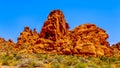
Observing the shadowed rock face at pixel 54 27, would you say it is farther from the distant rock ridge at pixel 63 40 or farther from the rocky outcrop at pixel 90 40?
the rocky outcrop at pixel 90 40

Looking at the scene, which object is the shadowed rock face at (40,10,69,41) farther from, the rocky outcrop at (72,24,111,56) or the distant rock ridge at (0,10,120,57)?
the rocky outcrop at (72,24,111,56)

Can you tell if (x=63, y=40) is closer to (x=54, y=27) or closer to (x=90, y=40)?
(x=54, y=27)

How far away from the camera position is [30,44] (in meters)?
90.4

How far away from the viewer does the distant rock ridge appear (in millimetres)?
79700

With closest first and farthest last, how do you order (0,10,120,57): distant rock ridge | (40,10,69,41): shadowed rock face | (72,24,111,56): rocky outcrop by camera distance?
1. (72,24,111,56): rocky outcrop
2. (0,10,120,57): distant rock ridge
3. (40,10,69,41): shadowed rock face

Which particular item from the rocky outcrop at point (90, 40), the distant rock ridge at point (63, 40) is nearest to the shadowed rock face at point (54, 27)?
the distant rock ridge at point (63, 40)

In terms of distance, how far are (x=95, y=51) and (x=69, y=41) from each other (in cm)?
900

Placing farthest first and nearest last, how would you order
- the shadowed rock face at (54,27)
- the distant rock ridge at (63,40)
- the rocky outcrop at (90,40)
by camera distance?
1. the shadowed rock face at (54,27)
2. the distant rock ridge at (63,40)
3. the rocky outcrop at (90,40)

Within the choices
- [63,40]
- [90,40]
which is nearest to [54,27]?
[63,40]

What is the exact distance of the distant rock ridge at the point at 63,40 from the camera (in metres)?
79.7

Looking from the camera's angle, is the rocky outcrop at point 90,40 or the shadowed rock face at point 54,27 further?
the shadowed rock face at point 54,27

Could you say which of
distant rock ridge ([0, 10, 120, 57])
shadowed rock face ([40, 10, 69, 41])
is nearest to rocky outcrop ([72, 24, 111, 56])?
distant rock ridge ([0, 10, 120, 57])

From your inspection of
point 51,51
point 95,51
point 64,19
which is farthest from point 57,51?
point 64,19

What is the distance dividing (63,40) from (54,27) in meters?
6.84
